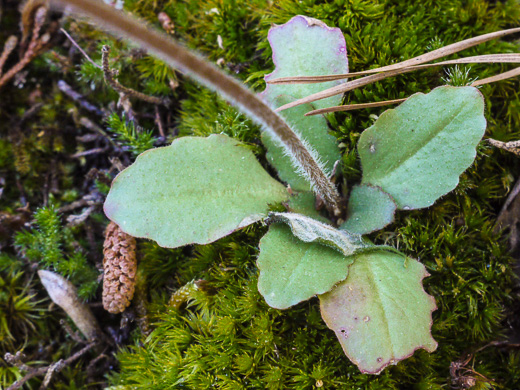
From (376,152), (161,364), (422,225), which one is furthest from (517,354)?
(161,364)

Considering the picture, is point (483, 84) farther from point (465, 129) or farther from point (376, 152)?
point (376, 152)

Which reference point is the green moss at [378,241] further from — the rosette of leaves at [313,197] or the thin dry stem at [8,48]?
the thin dry stem at [8,48]

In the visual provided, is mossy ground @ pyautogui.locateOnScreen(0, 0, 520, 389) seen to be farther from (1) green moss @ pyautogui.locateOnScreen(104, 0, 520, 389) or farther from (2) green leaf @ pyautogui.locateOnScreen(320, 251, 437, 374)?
(2) green leaf @ pyautogui.locateOnScreen(320, 251, 437, 374)

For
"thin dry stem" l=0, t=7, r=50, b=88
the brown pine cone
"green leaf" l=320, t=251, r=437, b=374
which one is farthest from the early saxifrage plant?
"thin dry stem" l=0, t=7, r=50, b=88

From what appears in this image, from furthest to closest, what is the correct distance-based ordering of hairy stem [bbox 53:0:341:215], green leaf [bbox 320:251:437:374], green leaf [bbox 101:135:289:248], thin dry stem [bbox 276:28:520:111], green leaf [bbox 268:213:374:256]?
thin dry stem [bbox 276:28:520:111]
green leaf [bbox 101:135:289:248]
green leaf [bbox 268:213:374:256]
green leaf [bbox 320:251:437:374]
hairy stem [bbox 53:0:341:215]

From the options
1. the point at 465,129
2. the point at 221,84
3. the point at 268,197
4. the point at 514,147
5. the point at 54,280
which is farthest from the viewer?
the point at 54,280

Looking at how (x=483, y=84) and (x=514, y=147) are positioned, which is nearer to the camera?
(x=514, y=147)
